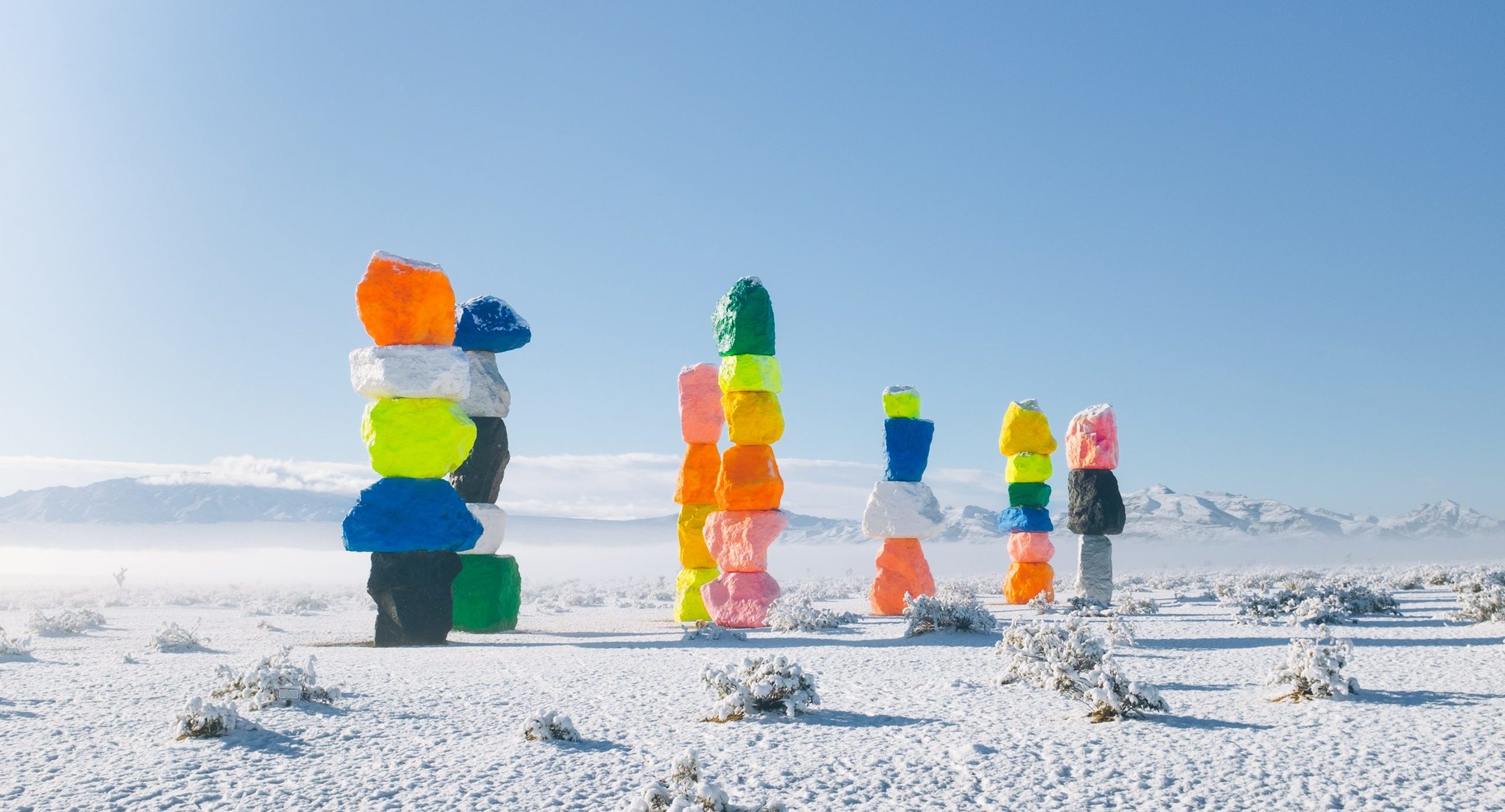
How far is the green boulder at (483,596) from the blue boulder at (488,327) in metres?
3.13

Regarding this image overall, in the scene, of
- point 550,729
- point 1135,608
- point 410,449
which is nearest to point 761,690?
point 550,729

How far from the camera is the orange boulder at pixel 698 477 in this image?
51.8 ft

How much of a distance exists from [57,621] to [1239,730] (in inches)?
569

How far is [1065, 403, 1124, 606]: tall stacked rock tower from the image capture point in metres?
17.4

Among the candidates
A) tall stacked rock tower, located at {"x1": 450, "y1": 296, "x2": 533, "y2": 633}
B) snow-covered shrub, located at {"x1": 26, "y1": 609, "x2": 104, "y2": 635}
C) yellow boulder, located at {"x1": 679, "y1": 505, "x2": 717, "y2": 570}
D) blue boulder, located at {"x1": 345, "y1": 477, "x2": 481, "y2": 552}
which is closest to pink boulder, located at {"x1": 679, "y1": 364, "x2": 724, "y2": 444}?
yellow boulder, located at {"x1": 679, "y1": 505, "x2": 717, "y2": 570}

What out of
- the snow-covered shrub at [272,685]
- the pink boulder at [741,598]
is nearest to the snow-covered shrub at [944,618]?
the pink boulder at [741,598]

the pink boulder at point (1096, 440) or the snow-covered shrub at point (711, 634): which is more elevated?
the pink boulder at point (1096, 440)

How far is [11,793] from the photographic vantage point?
4.80m

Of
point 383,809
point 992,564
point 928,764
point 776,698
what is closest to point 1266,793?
point 928,764

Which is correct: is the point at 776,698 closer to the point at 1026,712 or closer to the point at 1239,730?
the point at 1026,712

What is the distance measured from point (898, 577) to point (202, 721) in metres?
11.7

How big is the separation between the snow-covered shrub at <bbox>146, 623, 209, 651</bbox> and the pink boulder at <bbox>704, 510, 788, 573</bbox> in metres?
6.59

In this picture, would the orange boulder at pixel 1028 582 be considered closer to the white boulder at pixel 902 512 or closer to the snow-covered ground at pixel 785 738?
the white boulder at pixel 902 512

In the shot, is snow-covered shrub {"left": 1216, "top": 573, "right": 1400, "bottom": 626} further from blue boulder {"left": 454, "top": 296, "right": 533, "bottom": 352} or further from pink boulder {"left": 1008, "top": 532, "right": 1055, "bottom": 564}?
blue boulder {"left": 454, "top": 296, "right": 533, "bottom": 352}
